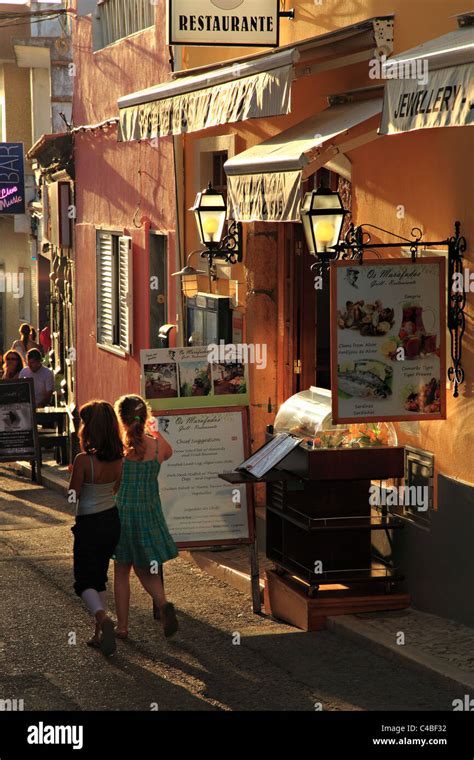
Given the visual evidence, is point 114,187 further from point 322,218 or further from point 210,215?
point 322,218

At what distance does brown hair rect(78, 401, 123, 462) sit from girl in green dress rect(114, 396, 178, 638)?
0.25 metres

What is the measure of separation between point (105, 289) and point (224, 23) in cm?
706

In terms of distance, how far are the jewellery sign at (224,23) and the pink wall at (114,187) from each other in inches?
126

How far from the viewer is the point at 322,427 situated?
10.2 metres

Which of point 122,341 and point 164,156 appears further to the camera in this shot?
point 122,341

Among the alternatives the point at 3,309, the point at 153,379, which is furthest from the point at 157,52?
the point at 3,309

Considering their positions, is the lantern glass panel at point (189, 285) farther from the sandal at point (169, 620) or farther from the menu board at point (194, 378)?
the sandal at point (169, 620)

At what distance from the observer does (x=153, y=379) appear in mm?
10734

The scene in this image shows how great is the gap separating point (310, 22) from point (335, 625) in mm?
4869

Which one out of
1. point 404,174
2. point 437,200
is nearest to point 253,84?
point 404,174

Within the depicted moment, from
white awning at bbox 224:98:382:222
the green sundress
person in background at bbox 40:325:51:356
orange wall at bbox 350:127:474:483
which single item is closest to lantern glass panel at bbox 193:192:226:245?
white awning at bbox 224:98:382:222

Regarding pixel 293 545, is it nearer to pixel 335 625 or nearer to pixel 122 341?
pixel 335 625

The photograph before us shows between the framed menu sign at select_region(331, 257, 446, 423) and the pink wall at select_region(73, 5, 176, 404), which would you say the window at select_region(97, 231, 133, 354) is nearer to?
the pink wall at select_region(73, 5, 176, 404)
